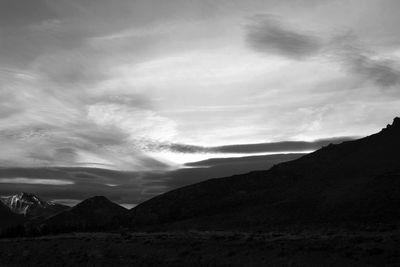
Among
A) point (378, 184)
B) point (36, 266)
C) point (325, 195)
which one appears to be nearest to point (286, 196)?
point (325, 195)

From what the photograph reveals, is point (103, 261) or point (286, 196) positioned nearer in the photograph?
point (103, 261)

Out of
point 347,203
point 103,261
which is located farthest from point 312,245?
point 347,203

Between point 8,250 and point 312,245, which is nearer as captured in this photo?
point 312,245

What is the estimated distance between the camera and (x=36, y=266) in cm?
4778

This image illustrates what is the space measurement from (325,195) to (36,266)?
Result: 14430cm

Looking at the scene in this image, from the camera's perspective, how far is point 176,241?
4819 centimetres

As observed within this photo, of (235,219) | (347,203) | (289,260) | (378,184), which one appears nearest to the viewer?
(289,260)

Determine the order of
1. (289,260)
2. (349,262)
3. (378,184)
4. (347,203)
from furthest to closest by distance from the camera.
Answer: (378,184) → (347,203) → (289,260) → (349,262)

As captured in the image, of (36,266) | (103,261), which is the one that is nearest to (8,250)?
(36,266)

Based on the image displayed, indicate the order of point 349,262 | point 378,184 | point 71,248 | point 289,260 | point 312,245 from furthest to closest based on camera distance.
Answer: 1. point 378,184
2. point 71,248
3. point 312,245
4. point 289,260
5. point 349,262

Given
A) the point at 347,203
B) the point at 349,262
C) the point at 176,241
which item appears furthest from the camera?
the point at 347,203

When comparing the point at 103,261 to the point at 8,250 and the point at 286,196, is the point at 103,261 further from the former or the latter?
the point at 286,196

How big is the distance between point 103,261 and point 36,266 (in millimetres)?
7666

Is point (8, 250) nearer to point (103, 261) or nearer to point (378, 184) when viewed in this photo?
point (103, 261)
